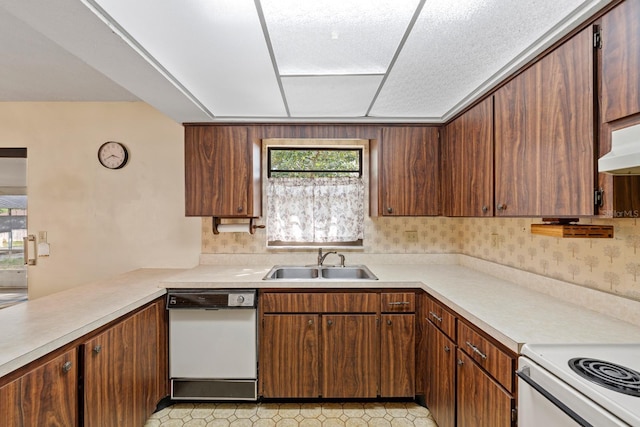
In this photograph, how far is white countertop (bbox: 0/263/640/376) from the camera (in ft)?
3.81

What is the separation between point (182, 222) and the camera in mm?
2670

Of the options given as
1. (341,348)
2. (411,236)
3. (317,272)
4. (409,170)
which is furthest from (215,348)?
(409,170)

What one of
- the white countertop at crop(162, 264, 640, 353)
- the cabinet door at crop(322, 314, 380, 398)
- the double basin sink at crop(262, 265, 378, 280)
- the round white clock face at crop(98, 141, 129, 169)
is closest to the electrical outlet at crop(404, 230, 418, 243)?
the white countertop at crop(162, 264, 640, 353)

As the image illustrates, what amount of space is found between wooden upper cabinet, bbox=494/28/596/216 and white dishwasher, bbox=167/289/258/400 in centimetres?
176

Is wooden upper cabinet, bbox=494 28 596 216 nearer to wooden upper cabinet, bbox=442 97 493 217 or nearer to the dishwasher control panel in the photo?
wooden upper cabinet, bbox=442 97 493 217

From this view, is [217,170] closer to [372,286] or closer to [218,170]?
[218,170]

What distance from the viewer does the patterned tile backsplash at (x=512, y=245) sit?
52.8 inches

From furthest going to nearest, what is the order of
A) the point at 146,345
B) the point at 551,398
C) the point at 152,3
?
the point at 146,345 < the point at 152,3 < the point at 551,398

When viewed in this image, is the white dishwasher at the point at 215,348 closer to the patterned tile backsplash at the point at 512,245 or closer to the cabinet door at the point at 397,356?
the patterned tile backsplash at the point at 512,245

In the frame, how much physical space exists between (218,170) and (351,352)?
176cm

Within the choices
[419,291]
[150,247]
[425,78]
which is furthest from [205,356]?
[425,78]

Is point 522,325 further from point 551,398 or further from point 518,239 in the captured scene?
point 518,239

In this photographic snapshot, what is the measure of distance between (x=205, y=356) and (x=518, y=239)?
2.36 meters

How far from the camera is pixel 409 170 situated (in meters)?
2.45
